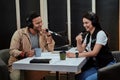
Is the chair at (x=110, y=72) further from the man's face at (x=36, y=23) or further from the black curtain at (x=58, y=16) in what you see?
the black curtain at (x=58, y=16)

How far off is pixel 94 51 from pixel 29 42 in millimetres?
864

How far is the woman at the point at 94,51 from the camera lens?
2707 millimetres

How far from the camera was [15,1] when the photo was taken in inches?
176

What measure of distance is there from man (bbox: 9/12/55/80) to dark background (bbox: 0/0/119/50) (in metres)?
1.03

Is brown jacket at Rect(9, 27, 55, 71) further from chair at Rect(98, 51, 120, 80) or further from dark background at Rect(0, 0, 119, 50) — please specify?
dark background at Rect(0, 0, 119, 50)

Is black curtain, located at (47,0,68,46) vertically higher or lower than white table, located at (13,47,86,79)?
higher

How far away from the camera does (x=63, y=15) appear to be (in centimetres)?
445

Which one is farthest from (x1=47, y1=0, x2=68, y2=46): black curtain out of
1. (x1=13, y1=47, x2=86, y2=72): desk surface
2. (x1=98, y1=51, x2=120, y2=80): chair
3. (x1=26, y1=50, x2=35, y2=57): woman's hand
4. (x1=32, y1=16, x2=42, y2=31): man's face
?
(x1=98, y1=51, x2=120, y2=80): chair

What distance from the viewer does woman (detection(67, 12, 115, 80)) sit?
8.88ft

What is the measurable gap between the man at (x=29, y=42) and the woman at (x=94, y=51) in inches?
20.6

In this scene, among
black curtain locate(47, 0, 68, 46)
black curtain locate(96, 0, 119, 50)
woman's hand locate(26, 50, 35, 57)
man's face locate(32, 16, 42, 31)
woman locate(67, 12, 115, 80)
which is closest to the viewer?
woman locate(67, 12, 115, 80)

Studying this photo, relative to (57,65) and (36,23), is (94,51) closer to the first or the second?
(57,65)

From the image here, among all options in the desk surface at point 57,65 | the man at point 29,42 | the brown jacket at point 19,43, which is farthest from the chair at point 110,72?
the brown jacket at point 19,43

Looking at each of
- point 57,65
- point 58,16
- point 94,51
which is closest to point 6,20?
point 58,16
